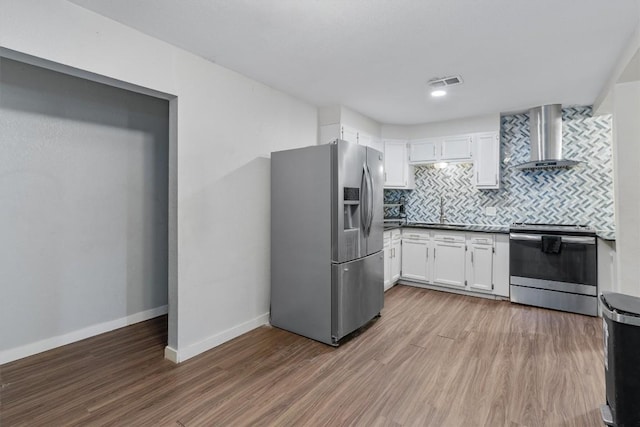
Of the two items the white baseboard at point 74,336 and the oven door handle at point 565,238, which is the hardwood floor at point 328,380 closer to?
the white baseboard at point 74,336

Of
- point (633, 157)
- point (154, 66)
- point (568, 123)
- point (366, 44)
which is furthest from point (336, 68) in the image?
point (568, 123)

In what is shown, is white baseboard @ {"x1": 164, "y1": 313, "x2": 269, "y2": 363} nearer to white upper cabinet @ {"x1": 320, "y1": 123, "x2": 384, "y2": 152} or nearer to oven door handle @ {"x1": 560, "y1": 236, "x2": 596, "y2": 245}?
white upper cabinet @ {"x1": 320, "y1": 123, "x2": 384, "y2": 152}

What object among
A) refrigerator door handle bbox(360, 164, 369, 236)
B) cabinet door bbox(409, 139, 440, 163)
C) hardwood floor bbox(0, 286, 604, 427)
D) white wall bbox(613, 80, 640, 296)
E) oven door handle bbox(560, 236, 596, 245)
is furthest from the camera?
cabinet door bbox(409, 139, 440, 163)

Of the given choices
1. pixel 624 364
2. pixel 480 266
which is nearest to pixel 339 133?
pixel 480 266

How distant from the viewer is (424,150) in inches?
196

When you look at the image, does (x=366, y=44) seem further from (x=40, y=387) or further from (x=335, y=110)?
(x=40, y=387)

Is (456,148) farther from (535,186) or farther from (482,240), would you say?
(482,240)

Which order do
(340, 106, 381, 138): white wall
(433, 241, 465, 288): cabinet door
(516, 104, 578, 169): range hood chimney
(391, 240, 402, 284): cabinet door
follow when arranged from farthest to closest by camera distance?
1. (391, 240, 402, 284): cabinet door
2. (433, 241, 465, 288): cabinet door
3. (340, 106, 381, 138): white wall
4. (516, 104, 578, 169): range hood chimney

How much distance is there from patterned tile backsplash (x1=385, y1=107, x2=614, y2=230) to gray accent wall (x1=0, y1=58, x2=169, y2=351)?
4.07m

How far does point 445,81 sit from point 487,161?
5.84ft

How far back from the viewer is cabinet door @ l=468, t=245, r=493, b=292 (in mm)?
4227

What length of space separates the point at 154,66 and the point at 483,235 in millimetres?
4182

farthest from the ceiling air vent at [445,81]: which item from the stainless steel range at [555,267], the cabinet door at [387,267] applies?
the cabinet door at [387,267]

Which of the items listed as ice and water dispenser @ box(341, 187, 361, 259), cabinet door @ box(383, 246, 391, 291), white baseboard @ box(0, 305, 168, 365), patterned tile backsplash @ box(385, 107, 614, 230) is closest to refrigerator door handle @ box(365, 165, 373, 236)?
ice and water dispenser @ box(341, 187, 361, 259)
